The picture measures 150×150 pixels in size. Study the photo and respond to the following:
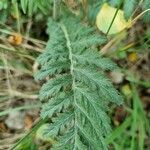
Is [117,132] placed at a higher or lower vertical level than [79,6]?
lower

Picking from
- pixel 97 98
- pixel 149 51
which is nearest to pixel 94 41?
pixel 97 98

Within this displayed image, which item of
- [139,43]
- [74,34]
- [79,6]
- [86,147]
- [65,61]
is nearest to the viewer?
[86,147]

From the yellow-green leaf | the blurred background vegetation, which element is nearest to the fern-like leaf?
the yellow-green leaf

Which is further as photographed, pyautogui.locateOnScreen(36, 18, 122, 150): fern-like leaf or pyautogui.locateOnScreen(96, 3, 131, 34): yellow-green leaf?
pyautogui.locateOnScreen(96, 3, 131, 34): yellow-green leaf

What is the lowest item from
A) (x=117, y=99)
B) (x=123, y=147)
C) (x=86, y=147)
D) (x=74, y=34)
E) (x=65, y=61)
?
(x=123, y=147)

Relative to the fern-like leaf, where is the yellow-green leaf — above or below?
above

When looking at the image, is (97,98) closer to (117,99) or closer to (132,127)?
(117,99)

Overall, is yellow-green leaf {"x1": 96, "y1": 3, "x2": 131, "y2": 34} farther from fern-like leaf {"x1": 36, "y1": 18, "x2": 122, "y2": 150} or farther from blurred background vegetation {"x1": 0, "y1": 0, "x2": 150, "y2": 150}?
fern-like leaf {"x1": 36, "y1": 18, "x2": 122, "y2": 150}
